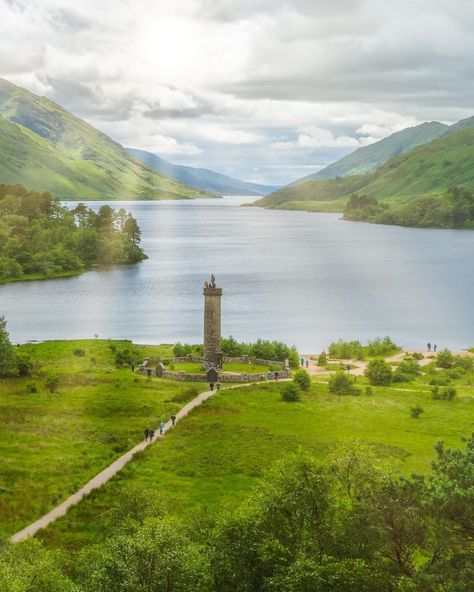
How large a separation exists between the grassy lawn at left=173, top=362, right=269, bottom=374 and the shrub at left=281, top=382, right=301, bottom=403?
12147 mm

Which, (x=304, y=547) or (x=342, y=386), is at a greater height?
(x=304, y=547)

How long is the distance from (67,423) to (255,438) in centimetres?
1493

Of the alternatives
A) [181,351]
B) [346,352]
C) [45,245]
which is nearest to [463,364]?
[346,352]

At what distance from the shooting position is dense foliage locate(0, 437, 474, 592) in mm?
23016

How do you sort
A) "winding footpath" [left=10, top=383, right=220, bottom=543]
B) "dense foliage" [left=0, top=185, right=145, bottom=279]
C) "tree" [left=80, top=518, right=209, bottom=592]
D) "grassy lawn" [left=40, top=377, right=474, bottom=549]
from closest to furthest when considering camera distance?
1. "tree" [left=80, top=518, right=209, bottom=592]
2. "winding footpath" [left=10, top=383, right=220, bottom=543]
3. "grassy lawn" [left=40, top=377, right=474, bottom=549]
4. "dense foliage" [left=0, top=185, right=145, bottom=279]

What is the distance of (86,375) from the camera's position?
236 feet

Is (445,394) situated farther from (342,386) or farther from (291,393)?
(291,393)

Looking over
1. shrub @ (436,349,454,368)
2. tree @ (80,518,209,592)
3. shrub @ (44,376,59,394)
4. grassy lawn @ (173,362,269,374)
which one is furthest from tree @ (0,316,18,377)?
tree @ (80,518,209,592)

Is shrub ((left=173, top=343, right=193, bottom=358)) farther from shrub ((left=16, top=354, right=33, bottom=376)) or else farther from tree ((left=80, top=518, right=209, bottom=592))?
tree ((left=80, top=518, right=209, bottom=592))

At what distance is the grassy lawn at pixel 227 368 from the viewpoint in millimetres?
76425

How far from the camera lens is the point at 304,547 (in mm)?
25172

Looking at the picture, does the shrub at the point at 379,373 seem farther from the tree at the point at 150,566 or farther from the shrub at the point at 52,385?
the tree at the point at 150,566

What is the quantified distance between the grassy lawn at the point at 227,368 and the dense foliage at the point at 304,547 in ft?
154

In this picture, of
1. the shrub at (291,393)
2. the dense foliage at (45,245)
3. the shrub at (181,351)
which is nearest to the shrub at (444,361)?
the shrub at (291,393)
